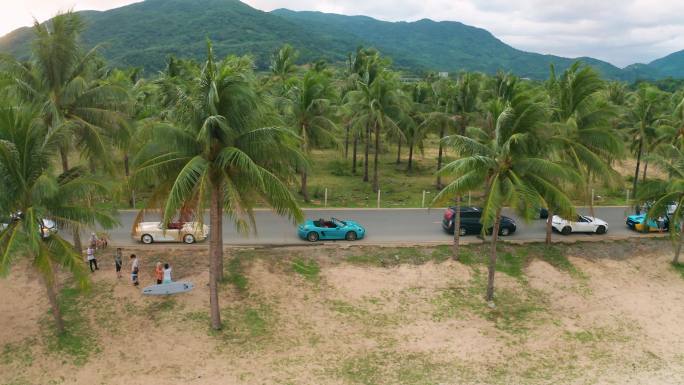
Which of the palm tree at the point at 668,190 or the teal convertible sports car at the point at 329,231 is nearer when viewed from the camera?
the palm tree at the point at 668,190

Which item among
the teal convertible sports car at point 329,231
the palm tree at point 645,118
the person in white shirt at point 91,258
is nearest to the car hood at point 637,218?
the palm tree at point 645,118

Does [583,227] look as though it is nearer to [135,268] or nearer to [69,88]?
[135,268]

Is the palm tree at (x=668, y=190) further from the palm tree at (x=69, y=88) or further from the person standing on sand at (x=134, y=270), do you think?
the palm tree at (x=69, y=88)

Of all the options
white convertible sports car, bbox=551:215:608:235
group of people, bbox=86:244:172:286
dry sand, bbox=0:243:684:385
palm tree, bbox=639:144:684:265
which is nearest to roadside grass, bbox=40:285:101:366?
dry sand, bbox=0:243:684:385

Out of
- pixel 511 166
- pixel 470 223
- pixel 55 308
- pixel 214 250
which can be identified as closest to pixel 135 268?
pixel 55 308

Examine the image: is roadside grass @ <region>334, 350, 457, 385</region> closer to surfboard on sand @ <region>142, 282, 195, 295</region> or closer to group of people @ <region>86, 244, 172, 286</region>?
surfboard on sand @ <region>142, 282, 195, 295</region>

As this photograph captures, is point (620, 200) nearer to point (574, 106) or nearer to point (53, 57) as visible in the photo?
point (574, 106)
